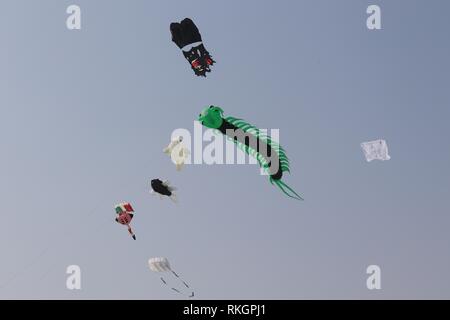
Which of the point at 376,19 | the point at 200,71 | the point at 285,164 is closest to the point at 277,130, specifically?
the point at 285,164

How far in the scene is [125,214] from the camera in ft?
67.6

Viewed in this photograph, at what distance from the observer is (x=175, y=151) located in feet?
68.3

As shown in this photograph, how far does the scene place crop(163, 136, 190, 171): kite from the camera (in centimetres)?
2077

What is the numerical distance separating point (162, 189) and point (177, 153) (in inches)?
42.5

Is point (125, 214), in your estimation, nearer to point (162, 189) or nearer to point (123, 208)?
point (123, 208)

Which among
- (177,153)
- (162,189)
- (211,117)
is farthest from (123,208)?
(211,117)

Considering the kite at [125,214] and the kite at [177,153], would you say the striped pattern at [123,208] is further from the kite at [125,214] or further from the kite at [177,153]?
the kite at [177,153]

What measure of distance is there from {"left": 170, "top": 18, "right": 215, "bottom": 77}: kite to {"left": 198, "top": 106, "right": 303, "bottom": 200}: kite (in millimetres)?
1166

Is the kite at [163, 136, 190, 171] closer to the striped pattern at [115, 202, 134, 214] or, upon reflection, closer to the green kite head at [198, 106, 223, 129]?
the green kite head at [198, 106, 223, 129]

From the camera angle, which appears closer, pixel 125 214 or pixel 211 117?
pixel 125 214

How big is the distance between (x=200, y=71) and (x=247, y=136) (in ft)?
8.03

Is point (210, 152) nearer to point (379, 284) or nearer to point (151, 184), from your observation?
point (151, 184)

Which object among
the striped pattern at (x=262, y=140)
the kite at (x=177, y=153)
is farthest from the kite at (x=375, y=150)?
the kite at (x=177, y=153)

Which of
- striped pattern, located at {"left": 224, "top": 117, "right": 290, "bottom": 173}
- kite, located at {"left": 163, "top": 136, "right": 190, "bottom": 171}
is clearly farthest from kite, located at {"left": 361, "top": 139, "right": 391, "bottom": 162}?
kite, located at {"left": 163, "top": 136, "right": 190, "bottom": 171}
